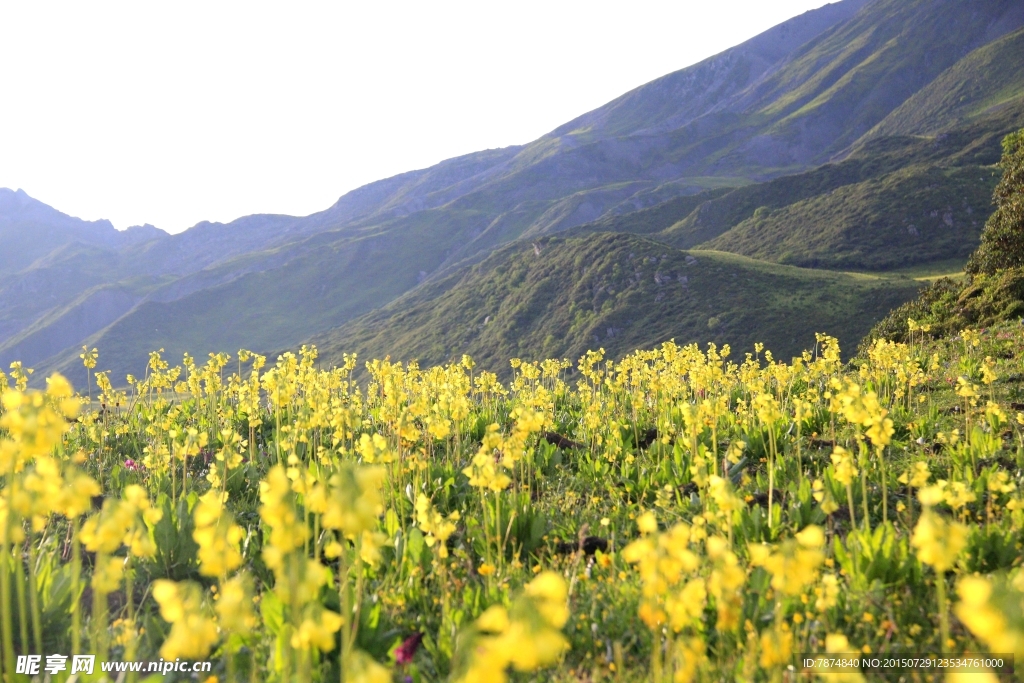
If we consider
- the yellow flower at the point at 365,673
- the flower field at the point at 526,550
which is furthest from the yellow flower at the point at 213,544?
the yellow flower at the point at 365,673

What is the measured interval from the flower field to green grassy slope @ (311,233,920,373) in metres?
66.4

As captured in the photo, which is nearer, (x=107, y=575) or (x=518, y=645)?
(x=518, y=645)

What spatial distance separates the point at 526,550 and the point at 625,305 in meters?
91.0

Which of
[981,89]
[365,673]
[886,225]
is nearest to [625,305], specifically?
[886,225]

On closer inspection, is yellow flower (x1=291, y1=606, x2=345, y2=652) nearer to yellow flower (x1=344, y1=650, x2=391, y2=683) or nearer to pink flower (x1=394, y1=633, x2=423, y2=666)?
→ yellow flower (x1=344, y1=650, x2=391, y2=683)

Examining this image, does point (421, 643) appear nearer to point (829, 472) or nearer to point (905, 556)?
point (905, 556)

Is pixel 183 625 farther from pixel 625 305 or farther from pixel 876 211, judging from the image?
pixel 876 211

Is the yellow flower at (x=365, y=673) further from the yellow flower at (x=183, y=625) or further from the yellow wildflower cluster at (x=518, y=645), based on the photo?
the yellow flower at (x=183, y=625)

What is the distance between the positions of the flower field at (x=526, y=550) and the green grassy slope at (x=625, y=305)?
6636 cm

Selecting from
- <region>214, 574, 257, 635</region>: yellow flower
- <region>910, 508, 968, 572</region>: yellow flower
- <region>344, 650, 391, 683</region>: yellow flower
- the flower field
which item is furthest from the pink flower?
<region>910, 508, 968, 572</region>: yellow flower

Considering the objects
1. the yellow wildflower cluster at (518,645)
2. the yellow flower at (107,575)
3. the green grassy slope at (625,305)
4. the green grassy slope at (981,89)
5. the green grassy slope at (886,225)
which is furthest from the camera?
the green grassy slope at (981,89)

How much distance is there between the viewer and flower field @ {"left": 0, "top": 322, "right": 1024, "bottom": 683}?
90.7 inches

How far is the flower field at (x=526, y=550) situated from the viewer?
230cm

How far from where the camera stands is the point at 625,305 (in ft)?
308
